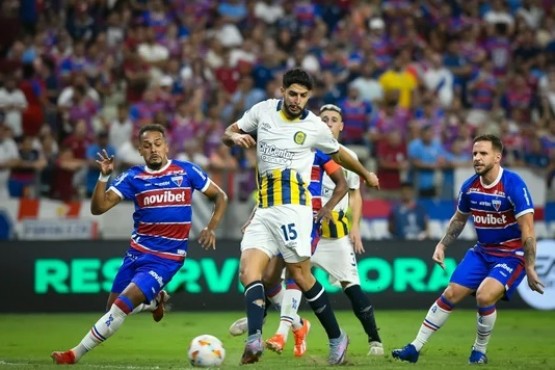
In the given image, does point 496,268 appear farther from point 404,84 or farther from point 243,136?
point 404,84

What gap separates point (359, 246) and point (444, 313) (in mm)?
1870

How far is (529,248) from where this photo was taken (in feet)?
36.7

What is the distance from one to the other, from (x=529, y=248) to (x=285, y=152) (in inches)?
96.9

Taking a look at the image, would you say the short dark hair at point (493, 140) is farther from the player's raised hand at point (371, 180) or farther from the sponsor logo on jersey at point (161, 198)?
the sponsor logo on jersey at point (161, 198)

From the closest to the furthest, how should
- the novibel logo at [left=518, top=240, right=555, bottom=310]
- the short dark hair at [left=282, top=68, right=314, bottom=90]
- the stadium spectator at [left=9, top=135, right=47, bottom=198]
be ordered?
the short dark hair at [left=282, top=68, right=314, bottom=90]
the novibel logo at [left=518, top=240, right=555, bottom=310]
the stadium spectator at [left=9, top=135, right=47, bottom=198]

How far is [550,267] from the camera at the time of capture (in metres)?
19.0

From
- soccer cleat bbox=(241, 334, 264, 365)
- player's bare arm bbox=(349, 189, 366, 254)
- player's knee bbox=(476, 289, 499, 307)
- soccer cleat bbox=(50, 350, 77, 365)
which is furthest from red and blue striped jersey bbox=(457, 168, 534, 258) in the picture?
soccer cleat bbox=(50, 350, 77, 365)

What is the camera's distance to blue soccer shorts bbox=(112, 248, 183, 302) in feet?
37.5

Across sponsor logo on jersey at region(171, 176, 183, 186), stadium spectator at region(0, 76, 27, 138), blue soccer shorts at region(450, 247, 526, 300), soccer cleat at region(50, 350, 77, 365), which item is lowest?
soccer cleat at region(50, 350, 77, 365)

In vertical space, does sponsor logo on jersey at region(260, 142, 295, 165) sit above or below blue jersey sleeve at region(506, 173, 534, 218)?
above

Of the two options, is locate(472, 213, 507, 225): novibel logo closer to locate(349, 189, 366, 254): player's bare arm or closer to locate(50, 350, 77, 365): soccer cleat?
locate(349, 189, 366, 254): player's bare arm

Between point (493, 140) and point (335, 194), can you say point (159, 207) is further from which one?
point (493, 140)

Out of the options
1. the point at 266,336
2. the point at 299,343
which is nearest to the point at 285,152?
the point at 299,343

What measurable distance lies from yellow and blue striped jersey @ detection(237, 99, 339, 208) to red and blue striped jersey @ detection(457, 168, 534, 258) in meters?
1.63
